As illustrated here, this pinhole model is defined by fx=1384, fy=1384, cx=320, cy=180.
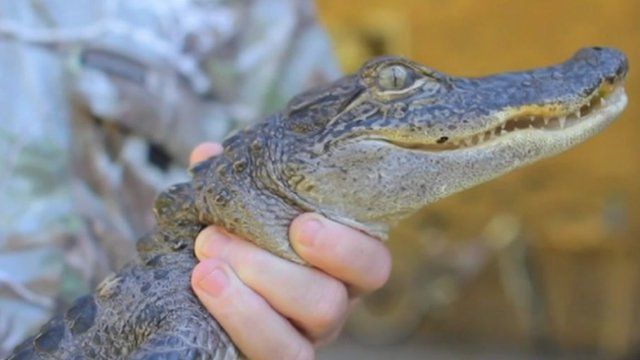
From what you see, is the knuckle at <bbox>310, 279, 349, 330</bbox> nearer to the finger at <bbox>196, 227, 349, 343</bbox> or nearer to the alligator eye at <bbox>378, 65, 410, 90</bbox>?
the finger at <bbox>196, 227, 349, 343</bbox>

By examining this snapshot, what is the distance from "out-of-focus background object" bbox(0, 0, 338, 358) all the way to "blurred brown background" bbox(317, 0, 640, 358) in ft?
5.79

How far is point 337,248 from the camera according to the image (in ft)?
5.95

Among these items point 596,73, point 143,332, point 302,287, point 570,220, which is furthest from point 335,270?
point 570,220

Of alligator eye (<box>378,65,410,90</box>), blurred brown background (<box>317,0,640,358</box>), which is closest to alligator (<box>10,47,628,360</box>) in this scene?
alligator eye (<box>378,65,410,90</box>)

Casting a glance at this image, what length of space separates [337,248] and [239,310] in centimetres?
15

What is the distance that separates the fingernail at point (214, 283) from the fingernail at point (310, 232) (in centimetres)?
11

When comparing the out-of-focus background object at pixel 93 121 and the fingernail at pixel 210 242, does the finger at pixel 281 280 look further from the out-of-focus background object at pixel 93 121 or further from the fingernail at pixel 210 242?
the out-of-focus background object at pixel 93 121

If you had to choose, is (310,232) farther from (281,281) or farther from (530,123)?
(530,123)

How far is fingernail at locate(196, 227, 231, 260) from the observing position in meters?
1.85

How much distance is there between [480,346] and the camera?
14.3 ft

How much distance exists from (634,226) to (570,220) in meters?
0.19

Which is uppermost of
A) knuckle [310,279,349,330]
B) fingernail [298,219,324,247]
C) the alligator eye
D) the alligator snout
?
the alligator eye

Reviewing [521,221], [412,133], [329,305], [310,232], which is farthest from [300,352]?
[521,221]

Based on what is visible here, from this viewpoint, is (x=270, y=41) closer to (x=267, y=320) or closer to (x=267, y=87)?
(x=267, y=87)
